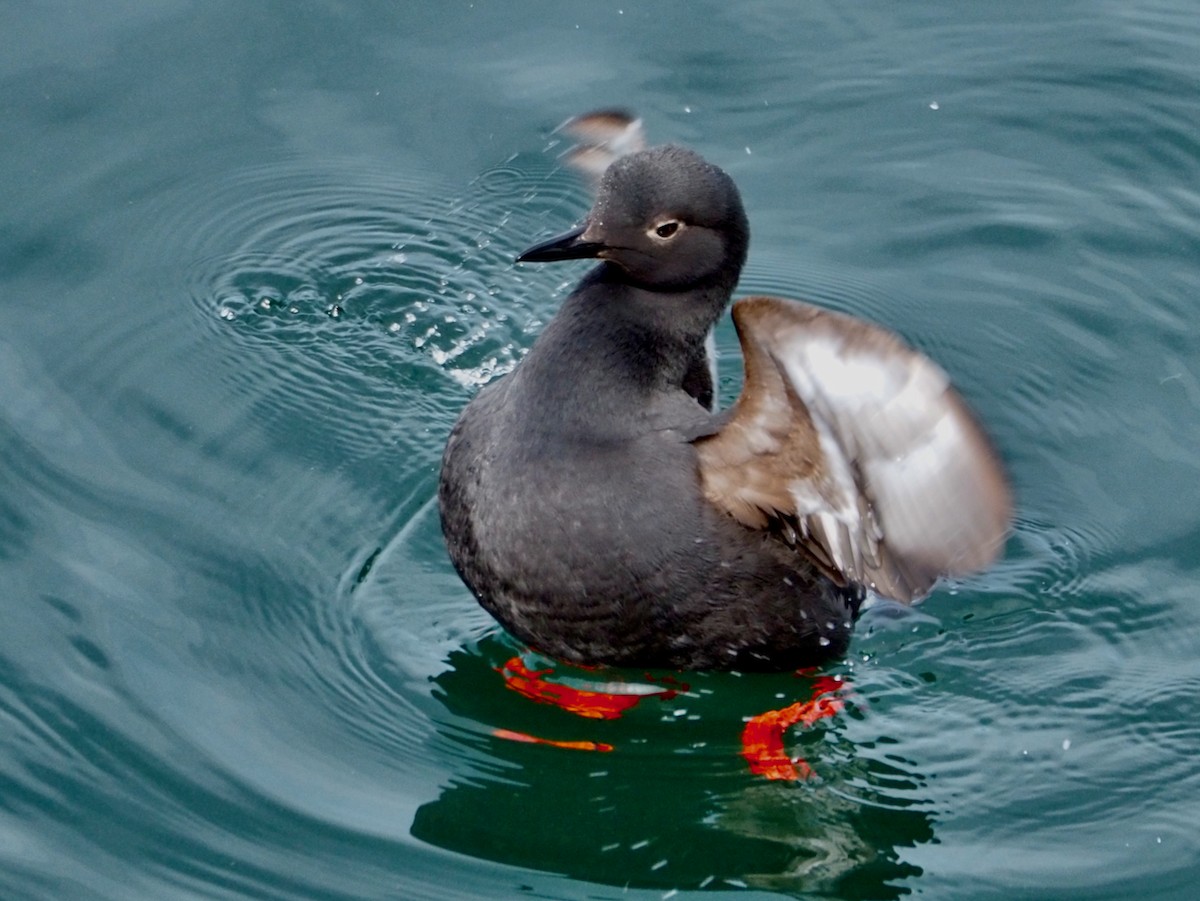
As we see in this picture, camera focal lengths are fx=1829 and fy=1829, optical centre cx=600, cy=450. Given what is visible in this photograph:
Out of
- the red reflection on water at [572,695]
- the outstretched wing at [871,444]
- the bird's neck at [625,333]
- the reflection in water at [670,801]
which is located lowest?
the reflection in water at [670,801]

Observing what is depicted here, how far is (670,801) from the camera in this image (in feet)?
19.4

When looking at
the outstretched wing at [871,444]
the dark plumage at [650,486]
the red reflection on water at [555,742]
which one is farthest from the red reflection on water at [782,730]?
the outstretched wing at [871,444]

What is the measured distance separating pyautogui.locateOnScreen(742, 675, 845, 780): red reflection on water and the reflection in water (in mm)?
43

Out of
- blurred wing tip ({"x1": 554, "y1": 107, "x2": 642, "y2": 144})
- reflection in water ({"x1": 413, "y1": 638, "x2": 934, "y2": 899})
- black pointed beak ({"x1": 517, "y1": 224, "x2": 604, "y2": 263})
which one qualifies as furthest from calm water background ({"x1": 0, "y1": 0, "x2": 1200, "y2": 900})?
black pointed beak ({"x1": 517, "y1": 224, "x2": 604, "y2": 263})

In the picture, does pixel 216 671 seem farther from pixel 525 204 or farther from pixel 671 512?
pixel 525 204

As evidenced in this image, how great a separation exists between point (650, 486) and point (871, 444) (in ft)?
2.84

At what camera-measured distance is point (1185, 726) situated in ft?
20.1

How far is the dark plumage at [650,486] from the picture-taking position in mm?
5656

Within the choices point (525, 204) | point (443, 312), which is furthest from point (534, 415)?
point (525, 204)

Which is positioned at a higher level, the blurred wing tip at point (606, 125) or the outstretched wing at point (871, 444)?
the blurred wing tip at point (606, 125)

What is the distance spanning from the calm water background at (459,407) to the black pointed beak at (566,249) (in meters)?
1.37

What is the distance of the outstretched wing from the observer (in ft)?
16.3

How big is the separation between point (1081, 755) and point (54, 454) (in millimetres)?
3860

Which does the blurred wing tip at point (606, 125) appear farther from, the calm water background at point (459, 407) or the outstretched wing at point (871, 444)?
the outstretched wing at point (871, 444)
